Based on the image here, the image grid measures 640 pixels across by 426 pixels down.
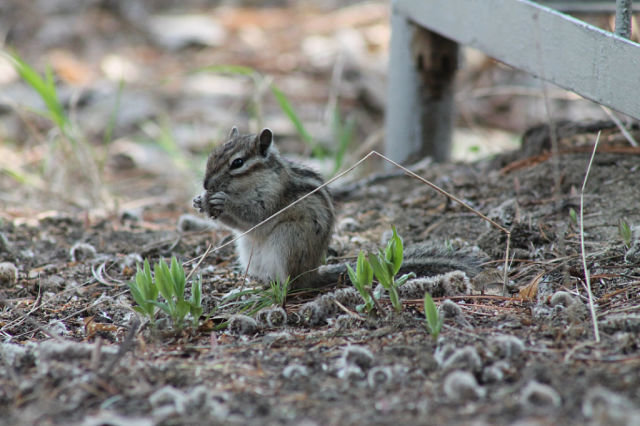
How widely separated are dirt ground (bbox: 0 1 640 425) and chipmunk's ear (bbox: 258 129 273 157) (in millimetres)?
675

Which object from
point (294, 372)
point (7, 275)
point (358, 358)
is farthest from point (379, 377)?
point (7, 275)

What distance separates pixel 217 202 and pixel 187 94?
5192 mm

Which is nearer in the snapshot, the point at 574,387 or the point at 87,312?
the point at 574,387

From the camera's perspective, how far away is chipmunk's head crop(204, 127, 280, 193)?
387cm

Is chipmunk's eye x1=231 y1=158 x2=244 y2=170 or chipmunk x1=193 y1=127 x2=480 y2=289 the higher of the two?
chipmunk's eye x1=231 y1=158 x2=244 y2=170

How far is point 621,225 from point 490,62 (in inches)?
225

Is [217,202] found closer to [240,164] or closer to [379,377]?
[240,164]

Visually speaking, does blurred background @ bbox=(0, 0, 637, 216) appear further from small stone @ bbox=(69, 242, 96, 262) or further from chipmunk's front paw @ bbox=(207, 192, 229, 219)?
chipmunk's front paw @ bbox=(207, 192, 229, 219)

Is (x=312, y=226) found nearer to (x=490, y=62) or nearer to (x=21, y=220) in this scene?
(x=21, y=220)

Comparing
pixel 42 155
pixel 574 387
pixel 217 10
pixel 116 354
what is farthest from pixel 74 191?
pixel 217 10

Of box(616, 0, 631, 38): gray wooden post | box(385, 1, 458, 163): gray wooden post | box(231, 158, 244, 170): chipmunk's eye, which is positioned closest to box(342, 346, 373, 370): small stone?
box(231, 158, 244, 170): chipmunk's eye

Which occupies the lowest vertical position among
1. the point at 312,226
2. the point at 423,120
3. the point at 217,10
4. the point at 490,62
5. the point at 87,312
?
the point at 87,312

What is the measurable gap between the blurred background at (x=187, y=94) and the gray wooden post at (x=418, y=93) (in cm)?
28

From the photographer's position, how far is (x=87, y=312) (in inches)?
132
